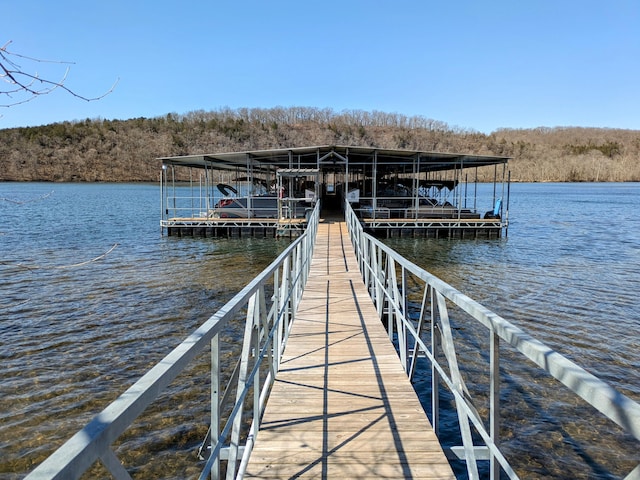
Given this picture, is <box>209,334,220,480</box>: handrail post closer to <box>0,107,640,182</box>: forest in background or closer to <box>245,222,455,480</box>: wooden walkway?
<box>245,222,455,480</box>: wooden walkway

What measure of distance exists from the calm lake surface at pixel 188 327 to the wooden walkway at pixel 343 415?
5.09 feet

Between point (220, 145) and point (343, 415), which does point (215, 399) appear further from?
point (220, 145)

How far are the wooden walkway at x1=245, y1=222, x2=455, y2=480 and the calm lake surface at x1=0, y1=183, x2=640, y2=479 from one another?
1551 millimetres

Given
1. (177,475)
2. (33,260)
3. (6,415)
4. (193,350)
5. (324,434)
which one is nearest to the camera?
(193,350)

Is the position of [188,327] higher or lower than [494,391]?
lower

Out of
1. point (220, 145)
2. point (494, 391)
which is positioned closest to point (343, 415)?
point (494, 391)

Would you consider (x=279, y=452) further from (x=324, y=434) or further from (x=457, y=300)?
(x=457, y=300)

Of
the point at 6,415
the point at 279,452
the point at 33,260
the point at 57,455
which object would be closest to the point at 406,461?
the point at 279,452

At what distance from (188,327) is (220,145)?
107 m

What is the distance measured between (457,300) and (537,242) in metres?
21.6

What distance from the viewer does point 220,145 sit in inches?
4390

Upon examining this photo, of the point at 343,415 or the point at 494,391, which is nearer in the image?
the point at 494,391

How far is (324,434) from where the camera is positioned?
3.47m

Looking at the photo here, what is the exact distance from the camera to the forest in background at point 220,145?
104m
